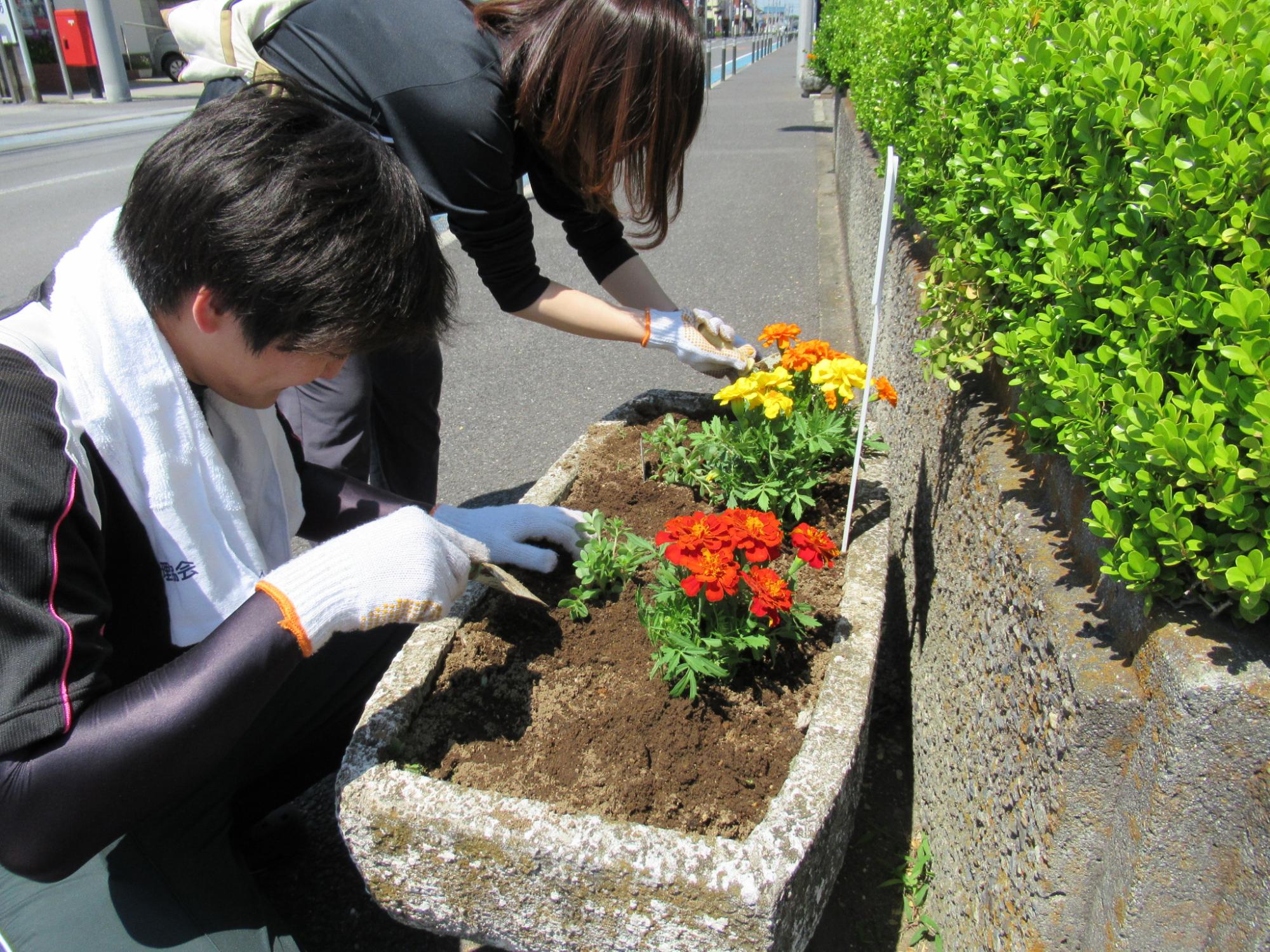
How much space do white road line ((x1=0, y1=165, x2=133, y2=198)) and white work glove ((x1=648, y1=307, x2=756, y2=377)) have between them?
917 cm

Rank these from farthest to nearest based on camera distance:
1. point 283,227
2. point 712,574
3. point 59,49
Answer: point 59,49
point 712,574
point 283,227

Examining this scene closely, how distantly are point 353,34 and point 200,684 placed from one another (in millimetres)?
1373

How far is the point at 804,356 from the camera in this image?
7.35ft

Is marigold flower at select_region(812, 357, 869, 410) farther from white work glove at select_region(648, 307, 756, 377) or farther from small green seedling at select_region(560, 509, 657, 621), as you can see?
small green seedling at select_region(560, 509, 657, 621)

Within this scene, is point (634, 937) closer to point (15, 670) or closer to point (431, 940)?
point (431, 940)

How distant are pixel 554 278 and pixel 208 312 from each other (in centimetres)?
491

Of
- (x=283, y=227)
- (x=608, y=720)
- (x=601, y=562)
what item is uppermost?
(x=283, y=227)

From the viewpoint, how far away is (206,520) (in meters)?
1.56

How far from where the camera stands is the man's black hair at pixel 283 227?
130 centimetres

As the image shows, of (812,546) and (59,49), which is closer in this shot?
(812,546)

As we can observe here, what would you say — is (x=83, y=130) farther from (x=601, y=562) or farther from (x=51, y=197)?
(x=601, y=562)

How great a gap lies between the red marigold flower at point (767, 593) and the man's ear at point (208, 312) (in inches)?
38.8

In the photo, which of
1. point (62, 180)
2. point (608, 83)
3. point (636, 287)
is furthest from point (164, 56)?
point (608, 83)

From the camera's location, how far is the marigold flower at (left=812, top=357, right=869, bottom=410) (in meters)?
2.13
